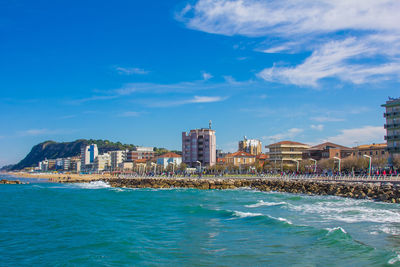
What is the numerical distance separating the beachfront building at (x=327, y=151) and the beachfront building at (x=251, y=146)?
184ft

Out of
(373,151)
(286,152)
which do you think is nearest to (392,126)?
(373,151)

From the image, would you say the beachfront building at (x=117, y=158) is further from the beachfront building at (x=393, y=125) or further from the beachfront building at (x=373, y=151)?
the beachfront building at (x=393, y=125)

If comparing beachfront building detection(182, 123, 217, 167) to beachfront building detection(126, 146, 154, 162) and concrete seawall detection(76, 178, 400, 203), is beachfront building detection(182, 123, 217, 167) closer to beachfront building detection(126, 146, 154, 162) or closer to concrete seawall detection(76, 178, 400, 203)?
concrete seawall detection(76, 178, 400, 203)

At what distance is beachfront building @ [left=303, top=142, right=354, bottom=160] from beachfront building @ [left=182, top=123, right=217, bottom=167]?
2687 centimetres

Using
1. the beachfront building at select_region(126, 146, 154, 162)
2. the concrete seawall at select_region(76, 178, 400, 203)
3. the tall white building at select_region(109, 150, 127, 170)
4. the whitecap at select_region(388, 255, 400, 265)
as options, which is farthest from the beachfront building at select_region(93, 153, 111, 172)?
the whitecap at select_region(388, 255, 400, 265)

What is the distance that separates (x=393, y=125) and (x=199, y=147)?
59.1 m

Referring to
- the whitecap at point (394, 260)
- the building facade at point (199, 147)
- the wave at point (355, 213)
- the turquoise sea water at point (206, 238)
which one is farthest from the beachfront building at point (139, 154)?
the whitecap at point (394, 260)

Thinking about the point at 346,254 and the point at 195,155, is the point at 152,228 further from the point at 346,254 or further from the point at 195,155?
the point at 195,155

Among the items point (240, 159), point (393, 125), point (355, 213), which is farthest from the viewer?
point (240, 159)

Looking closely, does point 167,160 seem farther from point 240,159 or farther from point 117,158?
point 117,158

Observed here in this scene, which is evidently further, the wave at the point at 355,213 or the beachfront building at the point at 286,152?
the beachfront building at the point at 286,152

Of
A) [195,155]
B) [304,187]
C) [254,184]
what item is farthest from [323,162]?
[195,155]

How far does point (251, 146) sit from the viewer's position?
15725 centimetres

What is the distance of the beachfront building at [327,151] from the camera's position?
9338 centimetres
